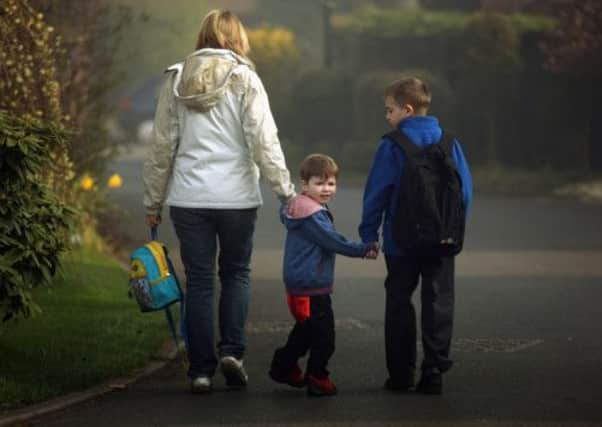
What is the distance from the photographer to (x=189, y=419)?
7.07 metres

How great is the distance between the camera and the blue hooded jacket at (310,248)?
293 inches

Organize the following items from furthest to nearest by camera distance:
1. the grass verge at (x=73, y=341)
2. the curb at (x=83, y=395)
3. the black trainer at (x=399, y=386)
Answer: the grass verge at (x=73, y=341) → the black trainer at (x=399, y=386) → the curb at (x=83, y=395)

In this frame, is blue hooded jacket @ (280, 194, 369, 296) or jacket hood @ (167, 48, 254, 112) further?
jacket hood @ (167, 48, 254, 112)

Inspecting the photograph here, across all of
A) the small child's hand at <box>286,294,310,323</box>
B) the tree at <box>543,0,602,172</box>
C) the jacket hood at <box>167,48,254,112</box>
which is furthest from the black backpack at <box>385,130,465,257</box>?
the tree at <box>543,0,602,172</box>

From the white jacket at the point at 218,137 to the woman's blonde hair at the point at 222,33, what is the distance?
65 mm

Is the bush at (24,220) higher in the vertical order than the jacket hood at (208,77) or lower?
lower

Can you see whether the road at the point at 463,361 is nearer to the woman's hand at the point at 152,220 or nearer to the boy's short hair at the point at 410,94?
the woman's hand at the point at 152,220

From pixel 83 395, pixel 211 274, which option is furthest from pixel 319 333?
pixel 83 395

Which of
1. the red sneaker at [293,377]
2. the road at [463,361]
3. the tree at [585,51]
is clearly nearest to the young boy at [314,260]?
the red sneaker at [293,377]

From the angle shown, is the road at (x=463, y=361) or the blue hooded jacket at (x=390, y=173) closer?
the road at (x=463, y=361)

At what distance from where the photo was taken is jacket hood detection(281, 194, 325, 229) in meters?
7.48

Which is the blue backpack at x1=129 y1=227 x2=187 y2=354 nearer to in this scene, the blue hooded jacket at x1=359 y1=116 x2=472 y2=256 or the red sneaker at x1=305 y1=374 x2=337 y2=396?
the red sneaker at x1=305 y1=374 x2=337 y2=396

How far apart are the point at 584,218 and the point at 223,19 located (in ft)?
39.4

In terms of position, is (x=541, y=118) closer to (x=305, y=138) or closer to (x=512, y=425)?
(x=305, y=138)
